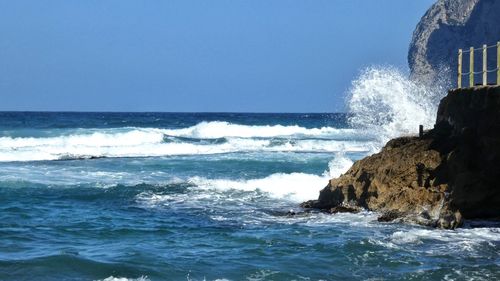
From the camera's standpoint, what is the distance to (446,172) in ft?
43.8

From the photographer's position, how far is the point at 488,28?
71.7m

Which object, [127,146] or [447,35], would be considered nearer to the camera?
[127,146]

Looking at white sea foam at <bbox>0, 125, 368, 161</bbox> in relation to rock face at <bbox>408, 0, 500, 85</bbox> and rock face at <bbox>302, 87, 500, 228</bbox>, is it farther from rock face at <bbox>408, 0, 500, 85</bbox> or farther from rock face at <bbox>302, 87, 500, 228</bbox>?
rock face at <bbox>408, 0, 500, 85</bbox>

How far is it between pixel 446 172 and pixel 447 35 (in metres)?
72.6

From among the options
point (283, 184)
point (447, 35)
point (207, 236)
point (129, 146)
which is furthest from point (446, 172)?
point (447, 35)

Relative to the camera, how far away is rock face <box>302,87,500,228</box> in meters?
13.0

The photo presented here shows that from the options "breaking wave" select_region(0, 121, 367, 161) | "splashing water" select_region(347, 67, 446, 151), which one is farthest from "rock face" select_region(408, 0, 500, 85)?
"splashing water" select_region(347, 67, 446, 151)

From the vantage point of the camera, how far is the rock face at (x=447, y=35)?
246 ft

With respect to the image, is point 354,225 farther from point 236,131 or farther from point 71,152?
point 236,131

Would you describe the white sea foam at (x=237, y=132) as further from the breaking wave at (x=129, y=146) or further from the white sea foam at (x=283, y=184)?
the white sea foam at (x=283, y=184)

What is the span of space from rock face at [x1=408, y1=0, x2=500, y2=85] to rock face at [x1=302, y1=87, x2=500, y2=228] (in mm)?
60908

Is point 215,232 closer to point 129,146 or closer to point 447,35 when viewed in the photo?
point 129,146

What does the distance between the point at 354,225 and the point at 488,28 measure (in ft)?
209

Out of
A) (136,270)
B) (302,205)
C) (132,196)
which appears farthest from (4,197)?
(136,270)
